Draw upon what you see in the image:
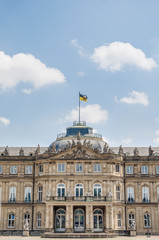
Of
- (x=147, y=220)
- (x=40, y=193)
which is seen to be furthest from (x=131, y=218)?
(x=40, y=193)

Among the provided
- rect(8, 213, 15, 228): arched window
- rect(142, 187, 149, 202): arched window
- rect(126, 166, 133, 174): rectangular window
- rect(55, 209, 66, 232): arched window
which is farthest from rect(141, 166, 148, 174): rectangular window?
rect(8, 213, 15, 228): arched window

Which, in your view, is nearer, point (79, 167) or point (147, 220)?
point (79, 167)

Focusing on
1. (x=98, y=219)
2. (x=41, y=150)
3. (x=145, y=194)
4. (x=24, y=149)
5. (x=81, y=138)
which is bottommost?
(x=98, y=219)

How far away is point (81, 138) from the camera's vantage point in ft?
235

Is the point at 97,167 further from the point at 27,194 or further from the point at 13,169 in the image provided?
the point at 13,169

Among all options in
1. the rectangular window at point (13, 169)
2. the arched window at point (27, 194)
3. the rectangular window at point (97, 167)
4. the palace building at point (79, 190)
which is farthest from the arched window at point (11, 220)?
the rectangular window at point (97, 167)

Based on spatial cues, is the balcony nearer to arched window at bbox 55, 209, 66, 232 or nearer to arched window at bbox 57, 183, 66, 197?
arched window at bbox 57, 183, 66, 197

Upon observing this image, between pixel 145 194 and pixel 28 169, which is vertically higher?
pixel 28 169

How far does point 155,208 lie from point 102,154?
14506 millimetres

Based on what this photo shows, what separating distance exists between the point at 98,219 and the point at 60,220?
6804mm

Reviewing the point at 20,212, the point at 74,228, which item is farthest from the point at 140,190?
the point at 20,212

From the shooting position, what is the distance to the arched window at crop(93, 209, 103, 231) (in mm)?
63263

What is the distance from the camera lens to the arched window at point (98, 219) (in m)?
63.3

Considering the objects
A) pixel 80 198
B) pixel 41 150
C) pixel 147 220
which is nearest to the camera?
pixel 80 198
